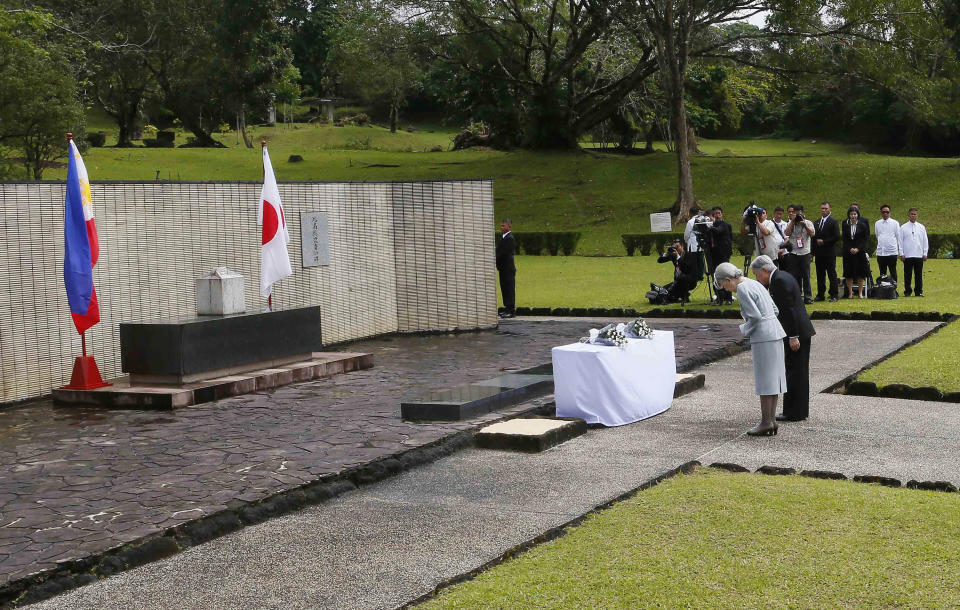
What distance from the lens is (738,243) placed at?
30188 millimetres

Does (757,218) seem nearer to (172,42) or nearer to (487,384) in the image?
(487,384)

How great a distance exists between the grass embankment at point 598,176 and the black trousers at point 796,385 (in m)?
22.1

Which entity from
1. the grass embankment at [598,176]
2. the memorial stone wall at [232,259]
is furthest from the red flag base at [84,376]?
the grass embankment at [598,176]

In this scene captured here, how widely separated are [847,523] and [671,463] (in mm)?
2030

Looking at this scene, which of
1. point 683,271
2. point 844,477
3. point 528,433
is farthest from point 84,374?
point 683,271

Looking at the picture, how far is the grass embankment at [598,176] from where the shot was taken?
→ 1474 inches

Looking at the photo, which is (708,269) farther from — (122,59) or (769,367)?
(122,59)

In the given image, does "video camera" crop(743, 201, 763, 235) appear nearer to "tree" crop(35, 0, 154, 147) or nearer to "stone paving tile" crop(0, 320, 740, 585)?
"stone paving tile" crop(0, 320, 740, 585)

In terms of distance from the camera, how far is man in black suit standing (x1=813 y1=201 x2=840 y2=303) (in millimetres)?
18609

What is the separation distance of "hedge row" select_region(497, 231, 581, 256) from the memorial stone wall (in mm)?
16475

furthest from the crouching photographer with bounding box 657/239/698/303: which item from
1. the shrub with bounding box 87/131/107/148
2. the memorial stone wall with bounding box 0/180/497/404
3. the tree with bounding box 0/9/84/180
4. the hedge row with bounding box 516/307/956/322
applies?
the shrub with bounding box 87/131/107/148

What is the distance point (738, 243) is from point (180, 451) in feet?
79.3

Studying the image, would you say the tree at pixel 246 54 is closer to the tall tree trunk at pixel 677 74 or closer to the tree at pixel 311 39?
the tree at pixel 311 39

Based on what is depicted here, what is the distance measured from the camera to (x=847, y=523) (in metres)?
6.19
